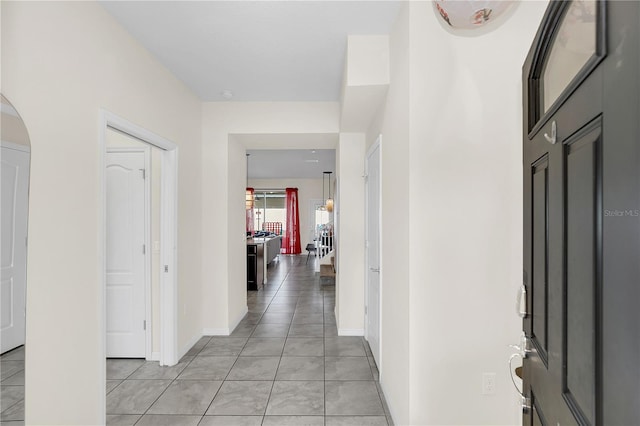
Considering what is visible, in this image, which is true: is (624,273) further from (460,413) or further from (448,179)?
(460,413)

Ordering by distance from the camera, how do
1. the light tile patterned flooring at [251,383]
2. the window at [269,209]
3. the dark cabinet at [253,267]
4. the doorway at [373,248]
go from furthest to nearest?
the window at [269,209] < the dark cabinet at [253,267] < the doorway at [373,248] < the light tile patterned flooring at [251,383]

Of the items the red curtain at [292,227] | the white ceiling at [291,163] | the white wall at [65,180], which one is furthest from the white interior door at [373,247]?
the red curtain at [292,227]

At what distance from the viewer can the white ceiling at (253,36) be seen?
2.17 m

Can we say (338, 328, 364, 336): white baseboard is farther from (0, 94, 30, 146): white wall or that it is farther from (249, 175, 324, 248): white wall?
(249, 175, 324, 248): white wall

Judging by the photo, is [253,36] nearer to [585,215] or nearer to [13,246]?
[13,246]

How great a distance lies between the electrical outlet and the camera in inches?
72.6

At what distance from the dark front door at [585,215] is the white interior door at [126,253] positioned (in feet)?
11.1

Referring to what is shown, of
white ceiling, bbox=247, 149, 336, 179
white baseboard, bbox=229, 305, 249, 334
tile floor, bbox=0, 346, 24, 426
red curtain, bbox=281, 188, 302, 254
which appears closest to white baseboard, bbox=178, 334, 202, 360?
white baseboard, bbox=229, 305, 249, 334

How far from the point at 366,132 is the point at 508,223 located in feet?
7.52

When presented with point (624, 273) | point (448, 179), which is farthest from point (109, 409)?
point (624, 273)

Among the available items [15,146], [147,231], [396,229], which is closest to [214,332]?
[147,231]

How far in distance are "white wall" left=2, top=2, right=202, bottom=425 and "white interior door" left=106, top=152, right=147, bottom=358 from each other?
3.37 ft

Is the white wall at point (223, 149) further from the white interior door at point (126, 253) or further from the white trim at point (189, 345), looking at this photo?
the white interior door at point (126, 253)

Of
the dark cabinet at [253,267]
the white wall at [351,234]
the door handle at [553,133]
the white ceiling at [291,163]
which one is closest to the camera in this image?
the door handle at [553,133]
